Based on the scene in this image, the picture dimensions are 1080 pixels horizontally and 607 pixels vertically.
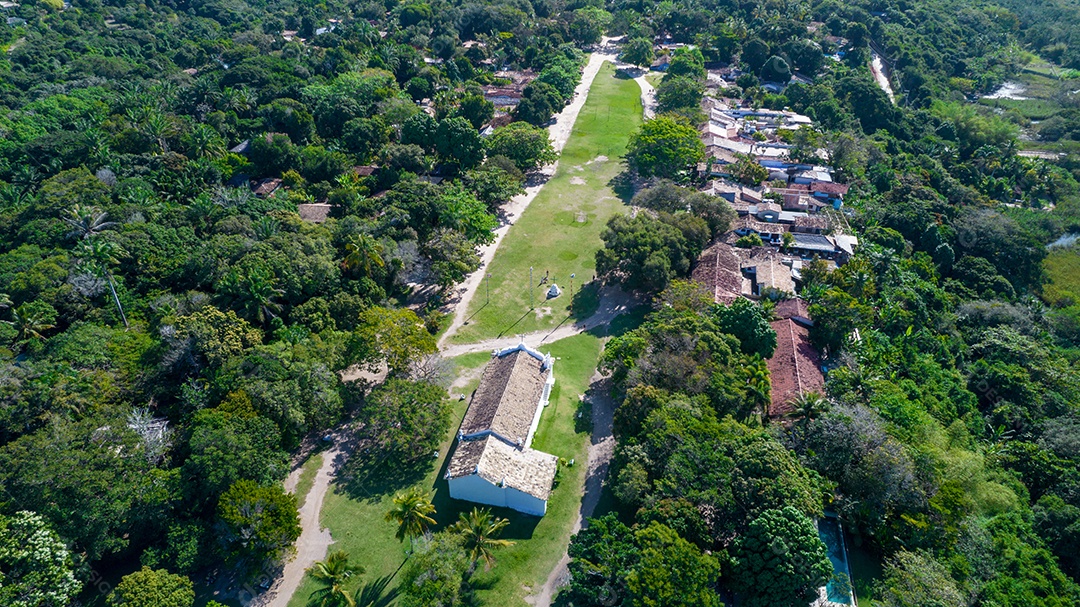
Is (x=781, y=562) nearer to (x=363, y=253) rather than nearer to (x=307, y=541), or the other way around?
(x=307, y=541)

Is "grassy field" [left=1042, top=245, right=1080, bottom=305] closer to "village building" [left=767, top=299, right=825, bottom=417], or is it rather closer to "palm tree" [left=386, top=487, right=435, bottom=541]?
"village building" [left=767, top=299, right=825, bottom=417]

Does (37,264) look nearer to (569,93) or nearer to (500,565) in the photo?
(500,565)

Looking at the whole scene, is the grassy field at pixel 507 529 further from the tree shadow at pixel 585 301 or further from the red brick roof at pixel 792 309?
the red brick roof at pixel 792 309

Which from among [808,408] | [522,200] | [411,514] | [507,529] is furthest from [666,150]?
[411,514]

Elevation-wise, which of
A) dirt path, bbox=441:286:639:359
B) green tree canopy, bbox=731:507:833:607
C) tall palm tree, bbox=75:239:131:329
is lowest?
dirt path, bbox=441:286:639:359

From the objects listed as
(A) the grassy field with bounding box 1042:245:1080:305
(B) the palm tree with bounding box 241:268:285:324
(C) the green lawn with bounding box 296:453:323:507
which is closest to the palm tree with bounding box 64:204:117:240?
(B) the palm tree with bounding box 241:268:285:324

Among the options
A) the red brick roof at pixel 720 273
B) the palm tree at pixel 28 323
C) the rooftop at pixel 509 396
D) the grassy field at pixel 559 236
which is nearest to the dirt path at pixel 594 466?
the rooftop at pixel 509 396
